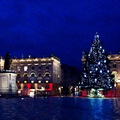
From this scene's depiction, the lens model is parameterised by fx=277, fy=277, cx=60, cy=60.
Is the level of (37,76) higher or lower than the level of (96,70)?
higher

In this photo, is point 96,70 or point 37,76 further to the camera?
point 37,76

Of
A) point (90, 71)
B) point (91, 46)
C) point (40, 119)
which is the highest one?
point (91, 46)

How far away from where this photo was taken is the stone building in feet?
398

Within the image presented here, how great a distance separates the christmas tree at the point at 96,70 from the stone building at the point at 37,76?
42.3 metres

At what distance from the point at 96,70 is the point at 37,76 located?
49.7m

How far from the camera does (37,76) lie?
407 feet

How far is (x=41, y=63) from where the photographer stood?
410 ft

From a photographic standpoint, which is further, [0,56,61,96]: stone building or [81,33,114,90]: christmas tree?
[0,56,61,96]: stone building

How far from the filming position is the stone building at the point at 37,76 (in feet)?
398

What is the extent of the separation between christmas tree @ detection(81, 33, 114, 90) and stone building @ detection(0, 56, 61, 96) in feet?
139

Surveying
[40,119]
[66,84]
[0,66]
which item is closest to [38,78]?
[0,66]

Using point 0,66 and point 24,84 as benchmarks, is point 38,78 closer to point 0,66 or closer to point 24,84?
point 24,84

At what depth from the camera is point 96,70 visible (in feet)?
259

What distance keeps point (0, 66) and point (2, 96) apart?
213 ft
